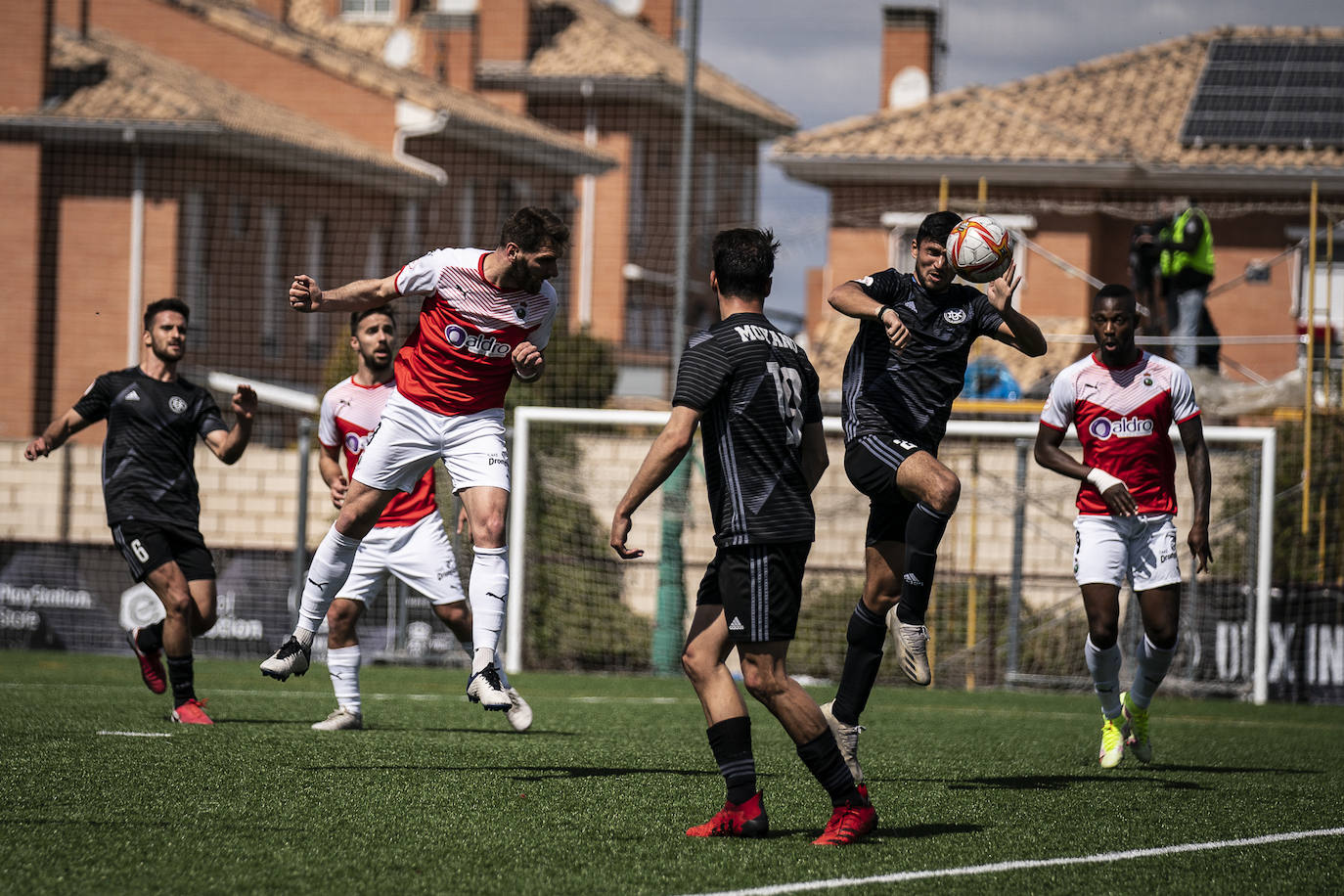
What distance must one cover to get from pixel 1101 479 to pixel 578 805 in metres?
3.24

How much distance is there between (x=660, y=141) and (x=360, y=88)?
31.7ft

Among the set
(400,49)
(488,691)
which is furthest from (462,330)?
(400,49)

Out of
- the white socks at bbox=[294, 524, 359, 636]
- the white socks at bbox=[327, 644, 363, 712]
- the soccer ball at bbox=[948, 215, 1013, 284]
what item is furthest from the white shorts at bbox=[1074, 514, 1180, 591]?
the white socks at bbox=[327, 644, 363, 712]

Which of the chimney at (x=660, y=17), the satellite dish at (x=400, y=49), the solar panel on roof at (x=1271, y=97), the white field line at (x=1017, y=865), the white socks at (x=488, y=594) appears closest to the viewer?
the white field line at (x=1017, y=865)

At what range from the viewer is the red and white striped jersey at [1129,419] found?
27.0 feet

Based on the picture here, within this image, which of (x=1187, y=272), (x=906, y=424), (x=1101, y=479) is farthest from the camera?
(x=1187, y=272)

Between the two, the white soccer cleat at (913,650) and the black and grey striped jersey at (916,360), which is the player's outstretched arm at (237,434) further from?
the white soccer cleat at (913,650)

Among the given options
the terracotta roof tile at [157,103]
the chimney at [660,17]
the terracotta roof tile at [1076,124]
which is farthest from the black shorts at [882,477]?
the chimney at [660,17]

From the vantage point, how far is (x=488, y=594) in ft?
23.9

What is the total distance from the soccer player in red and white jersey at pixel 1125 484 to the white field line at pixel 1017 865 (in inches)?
81.8

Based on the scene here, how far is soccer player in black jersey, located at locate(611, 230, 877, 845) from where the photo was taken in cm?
535

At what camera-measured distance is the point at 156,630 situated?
9.36 meters

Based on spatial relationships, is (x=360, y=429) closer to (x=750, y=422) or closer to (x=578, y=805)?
Result: (x=578, y=805)

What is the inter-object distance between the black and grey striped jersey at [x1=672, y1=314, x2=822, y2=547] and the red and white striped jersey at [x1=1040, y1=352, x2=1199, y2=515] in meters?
3.18
